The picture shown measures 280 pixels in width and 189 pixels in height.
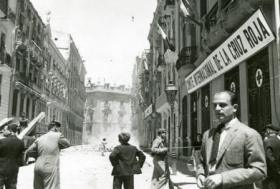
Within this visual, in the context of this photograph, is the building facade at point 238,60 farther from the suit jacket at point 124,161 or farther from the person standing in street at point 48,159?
the person standing in street at point 48,159

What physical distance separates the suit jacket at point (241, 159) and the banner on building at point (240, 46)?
4273 millimetres

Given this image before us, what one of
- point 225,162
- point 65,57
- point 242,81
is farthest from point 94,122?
point 225,162

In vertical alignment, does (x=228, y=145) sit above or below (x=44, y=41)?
below

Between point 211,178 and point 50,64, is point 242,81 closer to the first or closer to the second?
point 211,178

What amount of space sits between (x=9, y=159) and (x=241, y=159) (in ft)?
15.5

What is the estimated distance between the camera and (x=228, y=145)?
2.56 m

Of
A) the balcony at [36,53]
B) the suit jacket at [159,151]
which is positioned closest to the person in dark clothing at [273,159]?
the suit jacket at [159,151]

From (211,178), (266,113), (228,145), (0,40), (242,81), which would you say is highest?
(0,40)

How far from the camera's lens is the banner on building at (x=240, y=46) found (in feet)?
21.3

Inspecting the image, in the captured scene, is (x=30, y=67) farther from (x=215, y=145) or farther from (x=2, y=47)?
(x=215, y=145)

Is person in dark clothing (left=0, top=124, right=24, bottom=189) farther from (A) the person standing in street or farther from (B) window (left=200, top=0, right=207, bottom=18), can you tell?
(B) window (left=200, top=0, right=207, bottom=18)

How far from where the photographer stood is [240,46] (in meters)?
7.70

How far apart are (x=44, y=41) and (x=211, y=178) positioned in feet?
117

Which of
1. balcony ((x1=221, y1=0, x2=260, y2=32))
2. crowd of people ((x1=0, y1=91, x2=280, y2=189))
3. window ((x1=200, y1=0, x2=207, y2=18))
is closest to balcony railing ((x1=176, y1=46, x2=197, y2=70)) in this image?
window ((x1=200, y1=0, x2=207, y2=18))
